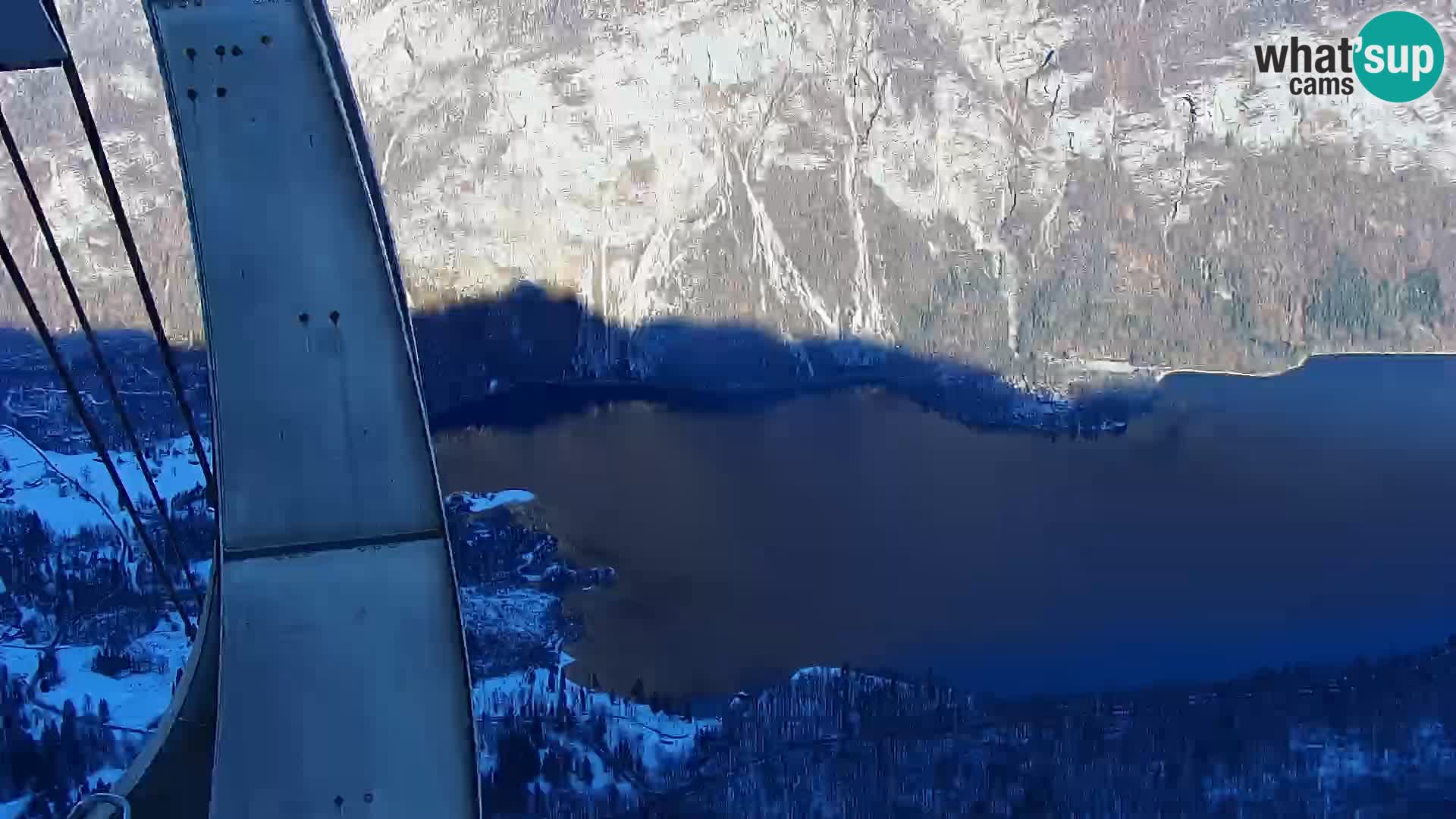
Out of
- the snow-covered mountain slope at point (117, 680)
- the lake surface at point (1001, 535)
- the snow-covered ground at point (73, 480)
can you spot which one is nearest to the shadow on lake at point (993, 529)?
the lake surface at point (1001, 535)

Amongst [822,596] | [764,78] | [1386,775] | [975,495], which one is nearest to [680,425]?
[975,495]

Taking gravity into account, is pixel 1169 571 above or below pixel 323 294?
below

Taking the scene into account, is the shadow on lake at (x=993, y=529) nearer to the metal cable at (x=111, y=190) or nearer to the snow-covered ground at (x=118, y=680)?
the snow-covered ground at (x=118, y=680)

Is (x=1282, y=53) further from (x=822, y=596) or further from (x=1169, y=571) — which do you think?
(x=822, y=596)

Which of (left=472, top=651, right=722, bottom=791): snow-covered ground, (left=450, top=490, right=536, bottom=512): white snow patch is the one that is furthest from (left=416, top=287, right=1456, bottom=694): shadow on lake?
(left=472, top=651, right=722, bottom=791): snow-covered ground

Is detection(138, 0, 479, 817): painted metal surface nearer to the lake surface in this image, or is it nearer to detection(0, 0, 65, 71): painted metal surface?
detection(0, 0, 65, 71): painted metal surface

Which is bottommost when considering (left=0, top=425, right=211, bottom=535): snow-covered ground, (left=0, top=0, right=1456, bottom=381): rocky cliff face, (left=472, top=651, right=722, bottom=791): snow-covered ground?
(left=472, top=651, right=722, bottom=791): snow-covered ground

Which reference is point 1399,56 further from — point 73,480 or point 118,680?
point 118,680

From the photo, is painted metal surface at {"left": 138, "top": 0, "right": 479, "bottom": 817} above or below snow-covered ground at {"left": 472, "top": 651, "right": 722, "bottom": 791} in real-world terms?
above
